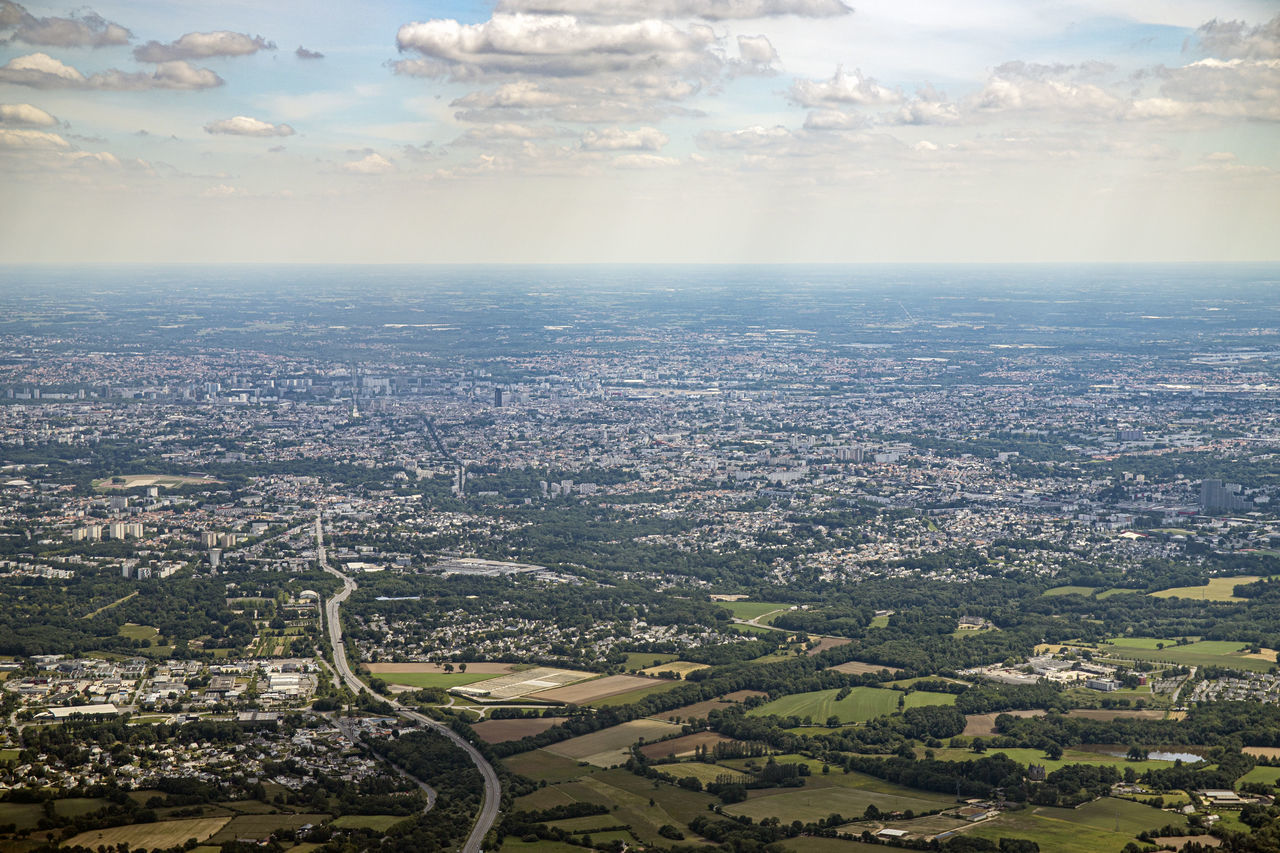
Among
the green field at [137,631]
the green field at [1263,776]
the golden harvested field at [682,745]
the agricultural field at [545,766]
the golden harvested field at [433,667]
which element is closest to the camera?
the green field at [1263,776]

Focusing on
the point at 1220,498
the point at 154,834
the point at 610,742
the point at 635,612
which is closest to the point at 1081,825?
the point at 610,742

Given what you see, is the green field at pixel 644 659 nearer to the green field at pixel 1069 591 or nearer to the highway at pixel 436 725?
the highway at pixel 436 725

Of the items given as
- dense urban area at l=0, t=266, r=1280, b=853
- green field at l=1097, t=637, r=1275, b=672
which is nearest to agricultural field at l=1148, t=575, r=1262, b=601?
dense urban area at l=0, t=266, r=1280, b=853

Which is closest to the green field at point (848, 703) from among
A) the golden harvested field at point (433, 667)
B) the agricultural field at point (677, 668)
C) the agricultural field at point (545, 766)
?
the agricultural field at point (677, 668)

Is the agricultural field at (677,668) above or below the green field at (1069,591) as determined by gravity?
below

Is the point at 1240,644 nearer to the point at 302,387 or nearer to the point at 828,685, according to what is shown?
the point at 828,685

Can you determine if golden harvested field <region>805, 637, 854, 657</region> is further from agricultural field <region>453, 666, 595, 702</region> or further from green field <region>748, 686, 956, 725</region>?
agricultural field <region>453, 666, 595, 702</region>

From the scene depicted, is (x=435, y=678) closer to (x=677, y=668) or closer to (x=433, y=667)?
(x=433, y=667)
